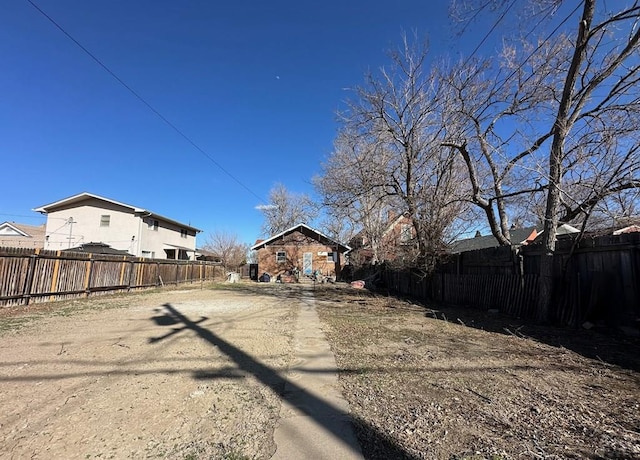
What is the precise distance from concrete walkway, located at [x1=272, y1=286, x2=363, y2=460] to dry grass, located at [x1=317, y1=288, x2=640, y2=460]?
149 mm

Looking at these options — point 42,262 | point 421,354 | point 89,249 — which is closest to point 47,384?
point 421,354

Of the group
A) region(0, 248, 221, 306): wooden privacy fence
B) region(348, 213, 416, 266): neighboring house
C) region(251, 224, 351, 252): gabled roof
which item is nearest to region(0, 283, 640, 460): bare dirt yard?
region(0, 248, 221, 306): wooden privacy fence

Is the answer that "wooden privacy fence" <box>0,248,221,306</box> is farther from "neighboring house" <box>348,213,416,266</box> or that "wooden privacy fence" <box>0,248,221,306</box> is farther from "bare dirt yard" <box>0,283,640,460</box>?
"neighboring house" <box>348,213,416,266</box>

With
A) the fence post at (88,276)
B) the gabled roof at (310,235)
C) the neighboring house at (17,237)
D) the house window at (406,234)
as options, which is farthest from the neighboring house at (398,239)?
the neighboring house at (17,237)

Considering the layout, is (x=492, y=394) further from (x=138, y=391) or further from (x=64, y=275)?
(x=64, y=275)

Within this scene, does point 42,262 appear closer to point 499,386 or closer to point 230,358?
point 230,358

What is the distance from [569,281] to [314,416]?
665 centimetres

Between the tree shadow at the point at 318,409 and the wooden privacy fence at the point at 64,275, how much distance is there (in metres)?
6.71

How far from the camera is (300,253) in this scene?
1130 inches

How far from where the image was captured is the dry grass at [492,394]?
2.66 metres

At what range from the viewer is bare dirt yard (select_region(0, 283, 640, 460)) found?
2697 mm

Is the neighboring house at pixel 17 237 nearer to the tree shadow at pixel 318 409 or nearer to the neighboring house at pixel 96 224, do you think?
the neighboring house at pixel 96 224

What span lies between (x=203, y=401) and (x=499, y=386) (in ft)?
10.9

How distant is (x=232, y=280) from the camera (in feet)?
89.1
